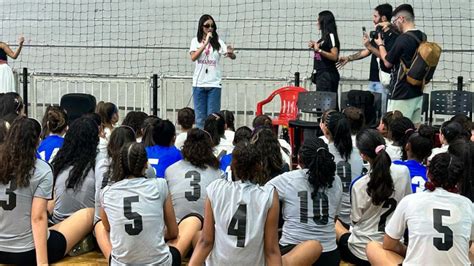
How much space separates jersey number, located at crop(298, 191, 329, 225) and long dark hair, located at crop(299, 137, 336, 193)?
56 mm

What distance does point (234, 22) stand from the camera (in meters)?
11.7

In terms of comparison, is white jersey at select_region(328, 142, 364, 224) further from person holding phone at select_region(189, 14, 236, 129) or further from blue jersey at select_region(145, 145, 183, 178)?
person holding phone at select_region(189, 14, 236, 129)

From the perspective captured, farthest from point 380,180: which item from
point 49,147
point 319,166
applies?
point 49,147

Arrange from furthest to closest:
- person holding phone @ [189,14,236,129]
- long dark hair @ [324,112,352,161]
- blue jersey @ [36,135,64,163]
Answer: person holding phone @ [189,14,236,129], blue jersey @ [36,135,64,163], long dark hair @ [324,112,352,161]

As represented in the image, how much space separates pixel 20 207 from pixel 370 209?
2.19 meters

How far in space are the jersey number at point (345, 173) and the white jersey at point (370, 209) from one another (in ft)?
1.70

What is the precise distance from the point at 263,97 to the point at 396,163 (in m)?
5.57

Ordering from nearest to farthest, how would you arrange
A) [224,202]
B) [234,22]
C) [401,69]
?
[224,202], [401,69], [234,22]

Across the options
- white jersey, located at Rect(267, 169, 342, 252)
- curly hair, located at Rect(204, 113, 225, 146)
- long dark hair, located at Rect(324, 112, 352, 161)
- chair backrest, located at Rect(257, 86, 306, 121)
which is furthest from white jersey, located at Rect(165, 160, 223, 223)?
chair backrest, located at Rect(257, 86, 306, 121)

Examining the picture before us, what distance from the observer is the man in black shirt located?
24.2 ft

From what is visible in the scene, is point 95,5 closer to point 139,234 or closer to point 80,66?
point 80,66

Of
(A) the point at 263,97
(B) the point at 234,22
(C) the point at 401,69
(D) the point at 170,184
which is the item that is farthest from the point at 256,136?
(B) the point at 234,22

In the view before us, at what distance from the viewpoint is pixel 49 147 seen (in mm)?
5262

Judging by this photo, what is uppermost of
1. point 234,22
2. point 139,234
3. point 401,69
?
point 234,22
